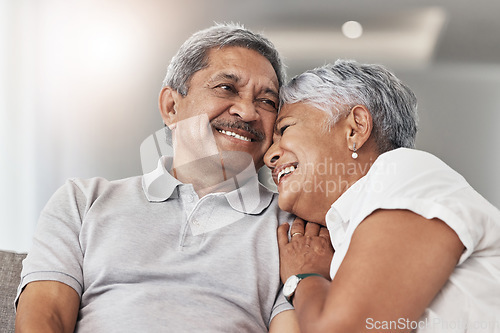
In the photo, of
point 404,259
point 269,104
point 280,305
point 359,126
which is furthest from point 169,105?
point 404,259

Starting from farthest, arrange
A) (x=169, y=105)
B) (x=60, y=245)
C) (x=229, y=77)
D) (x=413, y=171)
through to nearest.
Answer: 1. (x=169, y=105)
2. (x=229, y=77)
3. (x=60, y=245)
4. (x=413, y=171)

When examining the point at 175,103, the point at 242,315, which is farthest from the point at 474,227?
the point at 175,103

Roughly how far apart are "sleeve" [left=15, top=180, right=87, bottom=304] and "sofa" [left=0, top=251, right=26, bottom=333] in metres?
0.13

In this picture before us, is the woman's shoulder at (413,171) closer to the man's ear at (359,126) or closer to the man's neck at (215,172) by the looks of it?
the man's ear at (359,126)

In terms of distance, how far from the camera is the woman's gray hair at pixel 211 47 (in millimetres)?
1687

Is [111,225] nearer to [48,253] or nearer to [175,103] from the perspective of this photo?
[48,253]

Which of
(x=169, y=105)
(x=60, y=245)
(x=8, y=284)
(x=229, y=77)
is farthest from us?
(x=169, y=105)

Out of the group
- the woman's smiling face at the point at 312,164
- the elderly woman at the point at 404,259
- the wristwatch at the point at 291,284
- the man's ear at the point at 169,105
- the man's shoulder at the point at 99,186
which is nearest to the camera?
the elderly woman at the point at 404,259

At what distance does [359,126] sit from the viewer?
1424mm

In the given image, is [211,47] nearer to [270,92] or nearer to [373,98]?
[270,92]

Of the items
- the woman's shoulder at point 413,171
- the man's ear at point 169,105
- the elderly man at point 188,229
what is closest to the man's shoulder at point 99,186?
the elderly man at point 188,229

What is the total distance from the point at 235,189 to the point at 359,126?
43 centimetres

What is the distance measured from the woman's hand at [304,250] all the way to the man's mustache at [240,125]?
0.27 metres

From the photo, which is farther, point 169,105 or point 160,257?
point 169,105
